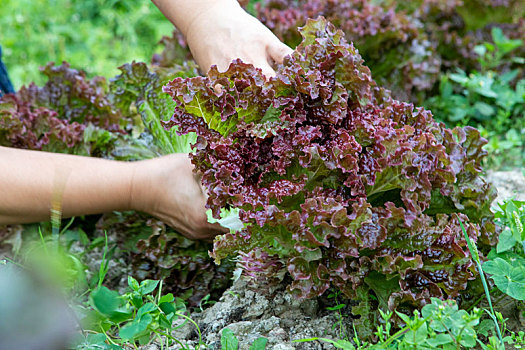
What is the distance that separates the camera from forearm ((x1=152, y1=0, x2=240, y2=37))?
2512 mm

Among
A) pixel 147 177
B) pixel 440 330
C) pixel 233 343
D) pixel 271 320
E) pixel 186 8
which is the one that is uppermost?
pixel 186 8

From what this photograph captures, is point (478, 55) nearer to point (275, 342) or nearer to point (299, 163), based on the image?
point (299, 163)

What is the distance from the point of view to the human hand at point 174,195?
7.21 feet

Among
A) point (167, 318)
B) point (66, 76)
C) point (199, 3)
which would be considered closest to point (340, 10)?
point (199, 3)

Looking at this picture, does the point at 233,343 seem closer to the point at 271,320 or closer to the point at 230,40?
the point at 271,320

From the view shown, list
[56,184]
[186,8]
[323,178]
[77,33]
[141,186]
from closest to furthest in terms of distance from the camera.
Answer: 1. [323,178]
2. [56,184]
3. [141,186]
4. [186,8]
5. [77,33]

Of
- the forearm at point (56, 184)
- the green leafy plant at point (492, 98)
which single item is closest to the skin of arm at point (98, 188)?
the forearm at point (56, 184)

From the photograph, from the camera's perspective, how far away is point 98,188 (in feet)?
7.86

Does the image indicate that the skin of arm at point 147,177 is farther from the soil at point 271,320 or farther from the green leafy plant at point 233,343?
the green leafy plant at point 233,343

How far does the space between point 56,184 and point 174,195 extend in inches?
19.5

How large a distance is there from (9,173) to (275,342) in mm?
1322

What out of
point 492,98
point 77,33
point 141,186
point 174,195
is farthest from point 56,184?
point 77,33

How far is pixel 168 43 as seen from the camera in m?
3.39

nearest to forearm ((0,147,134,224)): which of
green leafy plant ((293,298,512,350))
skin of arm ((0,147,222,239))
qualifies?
skin of arm ((0,147,222,239))
